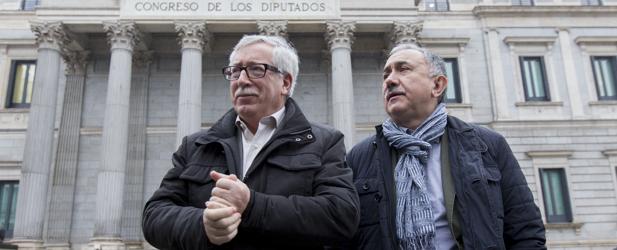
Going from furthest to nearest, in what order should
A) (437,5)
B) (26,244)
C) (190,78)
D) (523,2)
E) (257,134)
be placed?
1. (437,5)
2. (523,2)
3. (190,78)
4. (26,244)
5. (257,134)

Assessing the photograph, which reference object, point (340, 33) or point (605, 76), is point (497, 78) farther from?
point (340, 33)

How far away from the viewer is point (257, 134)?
3.33 meters

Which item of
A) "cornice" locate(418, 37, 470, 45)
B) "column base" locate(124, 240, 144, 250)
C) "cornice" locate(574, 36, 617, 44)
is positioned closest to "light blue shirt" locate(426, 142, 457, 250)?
"column base" locate(124, 240, 144, 250)

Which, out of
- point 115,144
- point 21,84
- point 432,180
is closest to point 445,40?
point 115,144

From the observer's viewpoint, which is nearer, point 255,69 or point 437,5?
point 255,69

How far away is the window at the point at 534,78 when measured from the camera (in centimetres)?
2494

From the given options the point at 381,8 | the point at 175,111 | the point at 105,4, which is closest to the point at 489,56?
the point at 381,8

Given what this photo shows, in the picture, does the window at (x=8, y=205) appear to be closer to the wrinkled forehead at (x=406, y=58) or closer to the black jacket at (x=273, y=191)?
the black jacket at (x=273, y=191)

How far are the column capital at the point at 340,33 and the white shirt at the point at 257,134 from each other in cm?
1906

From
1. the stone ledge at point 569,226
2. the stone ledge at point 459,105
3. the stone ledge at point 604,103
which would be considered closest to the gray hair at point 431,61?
the stone ledge at point 459,105

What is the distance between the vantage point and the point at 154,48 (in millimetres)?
24859

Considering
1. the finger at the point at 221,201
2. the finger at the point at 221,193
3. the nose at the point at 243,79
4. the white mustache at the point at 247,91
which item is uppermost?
the nose at the point at 243,79

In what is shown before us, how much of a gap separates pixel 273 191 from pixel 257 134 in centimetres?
47

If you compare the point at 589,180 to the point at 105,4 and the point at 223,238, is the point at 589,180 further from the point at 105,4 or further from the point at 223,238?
the point at 223,238
